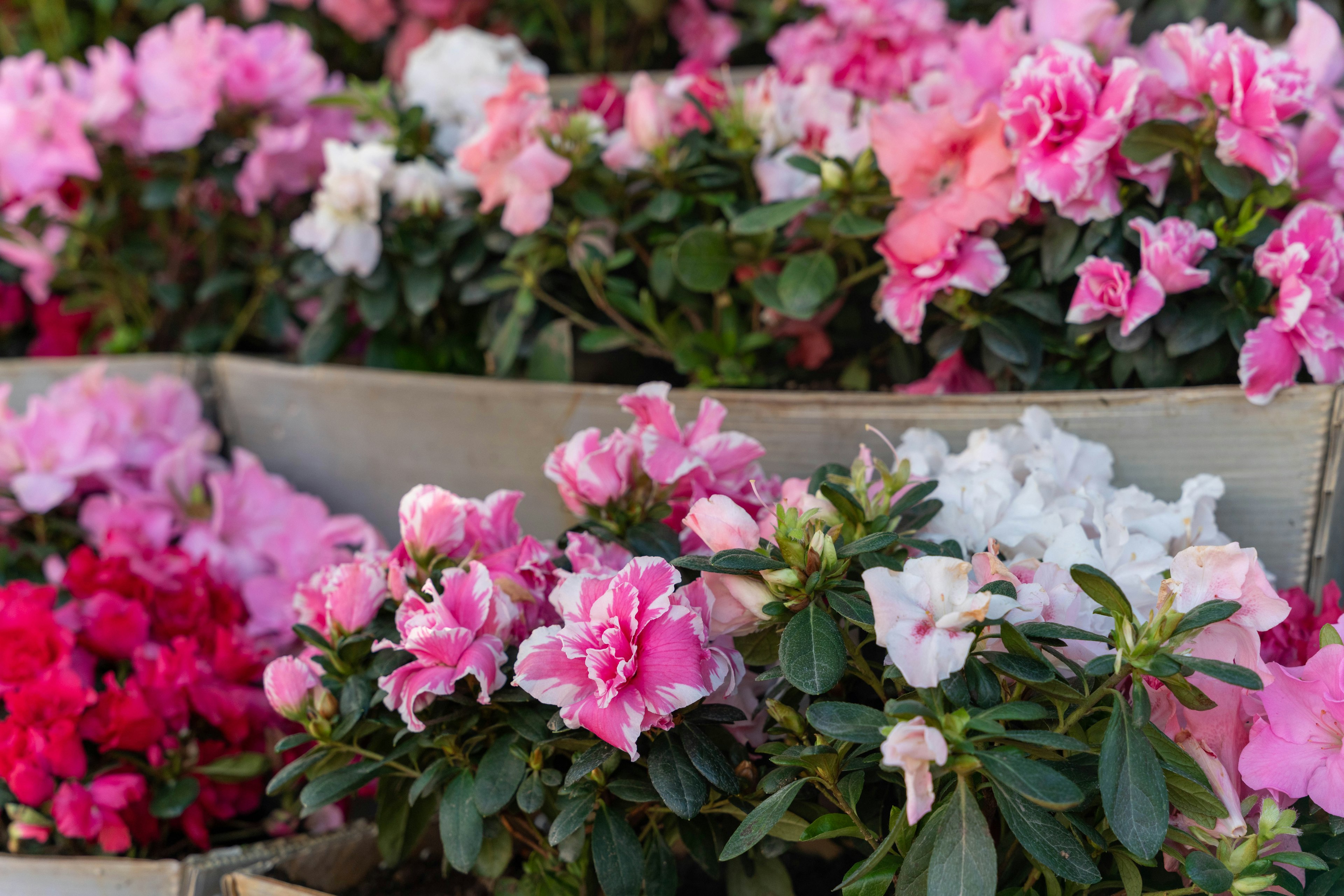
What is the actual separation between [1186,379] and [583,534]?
2.19ft

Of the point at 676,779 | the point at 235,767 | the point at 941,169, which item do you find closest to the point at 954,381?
the point at 941,169

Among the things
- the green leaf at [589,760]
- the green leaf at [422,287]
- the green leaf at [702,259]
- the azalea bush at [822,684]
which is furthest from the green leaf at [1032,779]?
the green leaf at [422,287]

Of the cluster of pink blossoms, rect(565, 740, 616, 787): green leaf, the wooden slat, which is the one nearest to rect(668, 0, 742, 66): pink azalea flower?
the cluster of pink blossoms

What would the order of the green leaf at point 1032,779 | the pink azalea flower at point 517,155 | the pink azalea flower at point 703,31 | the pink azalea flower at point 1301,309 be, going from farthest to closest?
the pink azalea flower at point 703,31 < the pink azalea flower at point 517,155 < the pink azalea flower at point 1301,309 < the green leaf at point 1032,779

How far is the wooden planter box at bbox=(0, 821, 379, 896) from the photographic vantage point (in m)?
0.99

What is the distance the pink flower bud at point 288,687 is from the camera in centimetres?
81

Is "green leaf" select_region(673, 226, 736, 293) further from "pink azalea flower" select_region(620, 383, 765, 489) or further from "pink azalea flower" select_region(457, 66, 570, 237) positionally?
"pink azalea flower" select_region(620, 383, 765, 489)

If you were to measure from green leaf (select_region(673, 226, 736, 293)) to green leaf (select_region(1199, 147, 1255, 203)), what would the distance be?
1.61 feet

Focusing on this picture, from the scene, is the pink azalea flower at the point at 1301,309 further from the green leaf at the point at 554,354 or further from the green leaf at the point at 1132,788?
the green leaf at the point at 554,354

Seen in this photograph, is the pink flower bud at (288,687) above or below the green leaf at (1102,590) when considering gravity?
below

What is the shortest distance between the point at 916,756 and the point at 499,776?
344 millimetres

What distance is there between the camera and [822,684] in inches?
25.4

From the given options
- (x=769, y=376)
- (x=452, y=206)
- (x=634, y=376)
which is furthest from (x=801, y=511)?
(x=452, y=206)

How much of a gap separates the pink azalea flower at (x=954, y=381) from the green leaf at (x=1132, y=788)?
1.86 ft
